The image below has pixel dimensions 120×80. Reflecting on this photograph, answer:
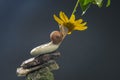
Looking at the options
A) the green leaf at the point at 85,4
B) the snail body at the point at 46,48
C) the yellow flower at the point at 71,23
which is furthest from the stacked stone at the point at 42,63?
the green leaf at the point at 85,4

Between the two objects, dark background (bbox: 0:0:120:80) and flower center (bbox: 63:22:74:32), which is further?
dark background (bbox: 0:0:120:80)

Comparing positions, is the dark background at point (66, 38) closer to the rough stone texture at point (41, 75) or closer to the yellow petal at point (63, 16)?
the rough stone texture at point (41, 75)

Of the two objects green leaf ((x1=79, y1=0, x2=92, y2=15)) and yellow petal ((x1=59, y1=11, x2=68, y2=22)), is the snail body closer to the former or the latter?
yellow petal ((x1=59, y1=11, x2=68, y2=22))

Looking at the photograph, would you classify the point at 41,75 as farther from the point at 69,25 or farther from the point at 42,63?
the point at 69,25

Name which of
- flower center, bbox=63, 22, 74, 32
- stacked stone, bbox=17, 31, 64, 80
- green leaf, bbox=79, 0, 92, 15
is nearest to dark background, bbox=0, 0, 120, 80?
stacked stone, bbox=17, 31, 64, 80

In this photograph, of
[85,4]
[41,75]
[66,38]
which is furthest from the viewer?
[66,38]

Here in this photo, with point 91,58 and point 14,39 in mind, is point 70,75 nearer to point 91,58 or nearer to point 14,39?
point 91,58

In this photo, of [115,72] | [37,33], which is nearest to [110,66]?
[115,72]

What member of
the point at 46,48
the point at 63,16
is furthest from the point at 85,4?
the point at 46,48
